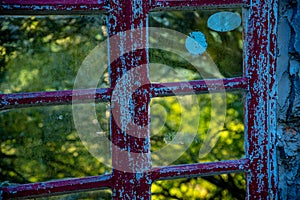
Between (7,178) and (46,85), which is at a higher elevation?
(46,85)

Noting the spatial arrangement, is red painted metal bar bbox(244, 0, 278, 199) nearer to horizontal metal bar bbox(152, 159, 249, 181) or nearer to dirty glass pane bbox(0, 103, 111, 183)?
horizontal metal bar bbox(152, 159, 249, 181)

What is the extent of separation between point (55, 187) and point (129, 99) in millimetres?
381

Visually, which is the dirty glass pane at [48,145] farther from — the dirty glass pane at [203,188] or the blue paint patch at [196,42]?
the blue paint patch at [196,42]

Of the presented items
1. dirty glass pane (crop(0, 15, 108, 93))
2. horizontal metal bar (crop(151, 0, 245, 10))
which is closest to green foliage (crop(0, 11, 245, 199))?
dirty glass pane (crop(0, 15, 108, 93))

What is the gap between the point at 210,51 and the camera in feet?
4.80

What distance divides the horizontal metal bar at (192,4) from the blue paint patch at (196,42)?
15 cm

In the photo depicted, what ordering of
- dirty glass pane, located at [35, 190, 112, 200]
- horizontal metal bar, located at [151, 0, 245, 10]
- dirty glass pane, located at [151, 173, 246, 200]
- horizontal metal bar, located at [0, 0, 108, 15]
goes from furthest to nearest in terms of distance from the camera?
1. dirty glass pane, located at [151, 173, 246, 200]
2. dirty glass pane, located at [35, 190, 112, 200]
3. horizontal metal bar, located at [151, 0, 245, 10]
4. horizontal metal bar, located at [0, 0, 108, 15]

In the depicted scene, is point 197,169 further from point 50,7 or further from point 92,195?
point 50,7

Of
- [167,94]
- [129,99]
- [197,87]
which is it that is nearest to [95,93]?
[129,99]

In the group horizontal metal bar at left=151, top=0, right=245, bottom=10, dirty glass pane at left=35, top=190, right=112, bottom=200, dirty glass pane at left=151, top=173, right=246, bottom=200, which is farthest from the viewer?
dirty glass pane at left=151, top=173, right=246, bottom=200

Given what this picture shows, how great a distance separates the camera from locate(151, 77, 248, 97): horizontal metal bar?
125cm

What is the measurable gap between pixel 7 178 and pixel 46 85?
37 cm

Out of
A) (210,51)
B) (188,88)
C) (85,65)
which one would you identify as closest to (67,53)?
(85,65)

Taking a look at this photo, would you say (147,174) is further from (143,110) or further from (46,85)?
(46,85)
